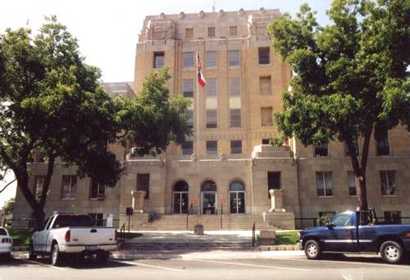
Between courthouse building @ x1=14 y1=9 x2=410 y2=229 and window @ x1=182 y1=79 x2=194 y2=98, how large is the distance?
0.12m

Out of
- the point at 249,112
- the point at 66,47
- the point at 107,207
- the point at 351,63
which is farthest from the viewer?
the point at 249,112

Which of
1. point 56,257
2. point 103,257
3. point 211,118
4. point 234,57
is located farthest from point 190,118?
point 56,257

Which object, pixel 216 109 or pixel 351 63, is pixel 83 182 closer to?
pixel 216 109

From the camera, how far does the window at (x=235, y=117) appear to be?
4044cm

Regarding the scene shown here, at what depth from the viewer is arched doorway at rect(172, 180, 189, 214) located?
35.1 metres

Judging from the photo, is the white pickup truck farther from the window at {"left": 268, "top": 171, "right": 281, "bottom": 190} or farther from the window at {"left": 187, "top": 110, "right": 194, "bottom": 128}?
the window at {"left": 187, "top": 110, "right": 194, "bottom": 128}

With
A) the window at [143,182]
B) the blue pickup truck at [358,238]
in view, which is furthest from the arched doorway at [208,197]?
the blue pickup truck at [358,238]

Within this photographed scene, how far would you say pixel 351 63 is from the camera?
2167 cm

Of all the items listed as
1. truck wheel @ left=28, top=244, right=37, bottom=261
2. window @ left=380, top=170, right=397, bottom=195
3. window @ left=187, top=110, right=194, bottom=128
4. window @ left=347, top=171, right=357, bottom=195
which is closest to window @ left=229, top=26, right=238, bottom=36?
window @ left=187, top=110, right=194, bottom=128

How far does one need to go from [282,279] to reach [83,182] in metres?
28.3

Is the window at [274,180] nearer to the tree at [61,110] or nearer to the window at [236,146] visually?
the window at [236,146]

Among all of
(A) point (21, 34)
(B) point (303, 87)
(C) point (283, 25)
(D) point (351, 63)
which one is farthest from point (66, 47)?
(D) point (351, 63)

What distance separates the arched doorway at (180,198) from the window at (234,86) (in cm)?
1223

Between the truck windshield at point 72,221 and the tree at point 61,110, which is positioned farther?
the tree at point 61,110
